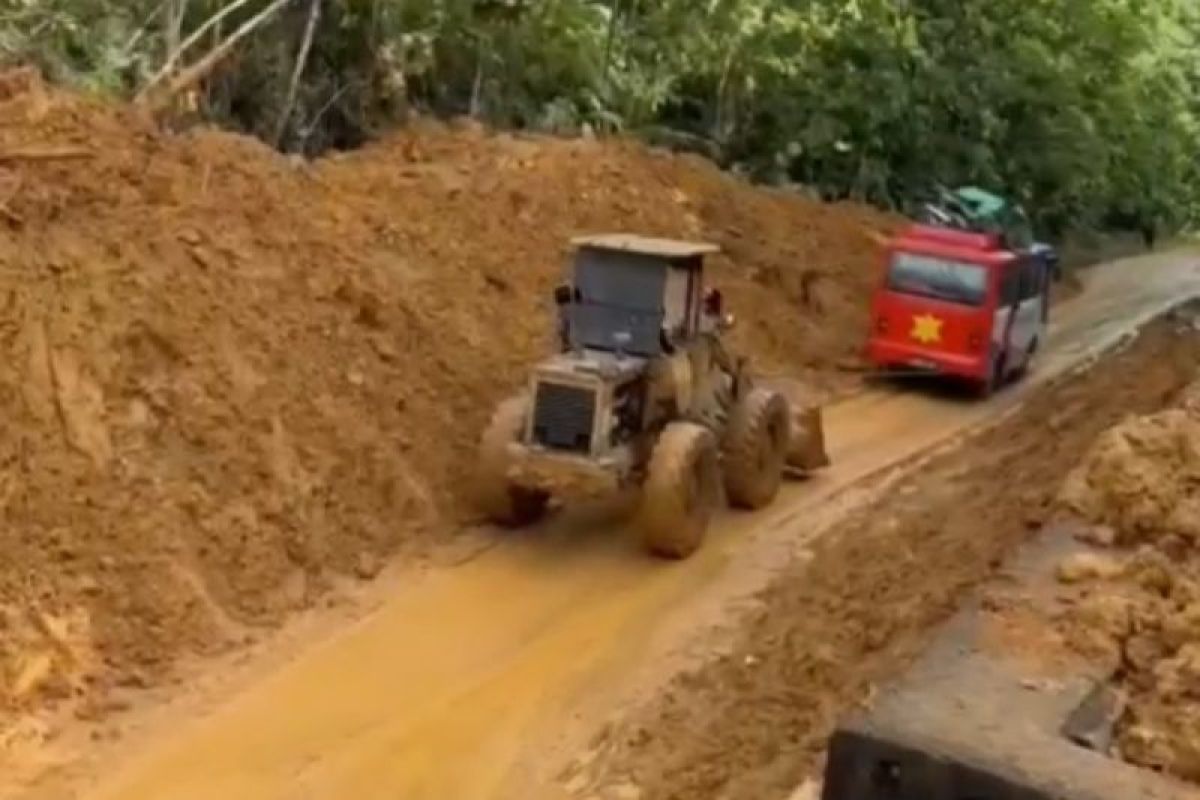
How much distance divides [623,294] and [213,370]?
2.98 m

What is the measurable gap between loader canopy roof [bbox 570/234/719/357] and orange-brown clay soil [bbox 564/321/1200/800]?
206 cm

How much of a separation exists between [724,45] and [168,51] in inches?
393

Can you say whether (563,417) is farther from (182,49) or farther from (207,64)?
(182,49)

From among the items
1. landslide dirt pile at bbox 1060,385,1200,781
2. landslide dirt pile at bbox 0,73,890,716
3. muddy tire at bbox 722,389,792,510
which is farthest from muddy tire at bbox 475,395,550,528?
landslide dirt pile at bbox 1060,385,1200,781

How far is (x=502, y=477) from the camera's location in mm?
13141

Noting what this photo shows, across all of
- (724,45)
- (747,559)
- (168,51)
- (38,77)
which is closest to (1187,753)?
(747,559)

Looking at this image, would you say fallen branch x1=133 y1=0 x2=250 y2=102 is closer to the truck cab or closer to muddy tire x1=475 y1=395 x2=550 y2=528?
muddy tire x1=475 y1=395 x2=550 y2=528

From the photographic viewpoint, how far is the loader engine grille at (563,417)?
42.0 feet

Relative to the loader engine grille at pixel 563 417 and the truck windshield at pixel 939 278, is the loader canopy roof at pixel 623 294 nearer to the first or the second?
the loader engine grille at pixel 563 417

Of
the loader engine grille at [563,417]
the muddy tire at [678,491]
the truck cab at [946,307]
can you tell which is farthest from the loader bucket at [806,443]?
the truck cab at [946,307]

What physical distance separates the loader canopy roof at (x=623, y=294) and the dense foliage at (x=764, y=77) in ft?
18.5

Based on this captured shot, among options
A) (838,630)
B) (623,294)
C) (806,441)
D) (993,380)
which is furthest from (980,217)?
(838,630)

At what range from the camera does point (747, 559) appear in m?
13.6

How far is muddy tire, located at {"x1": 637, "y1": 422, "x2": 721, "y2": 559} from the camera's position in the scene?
12867mm
